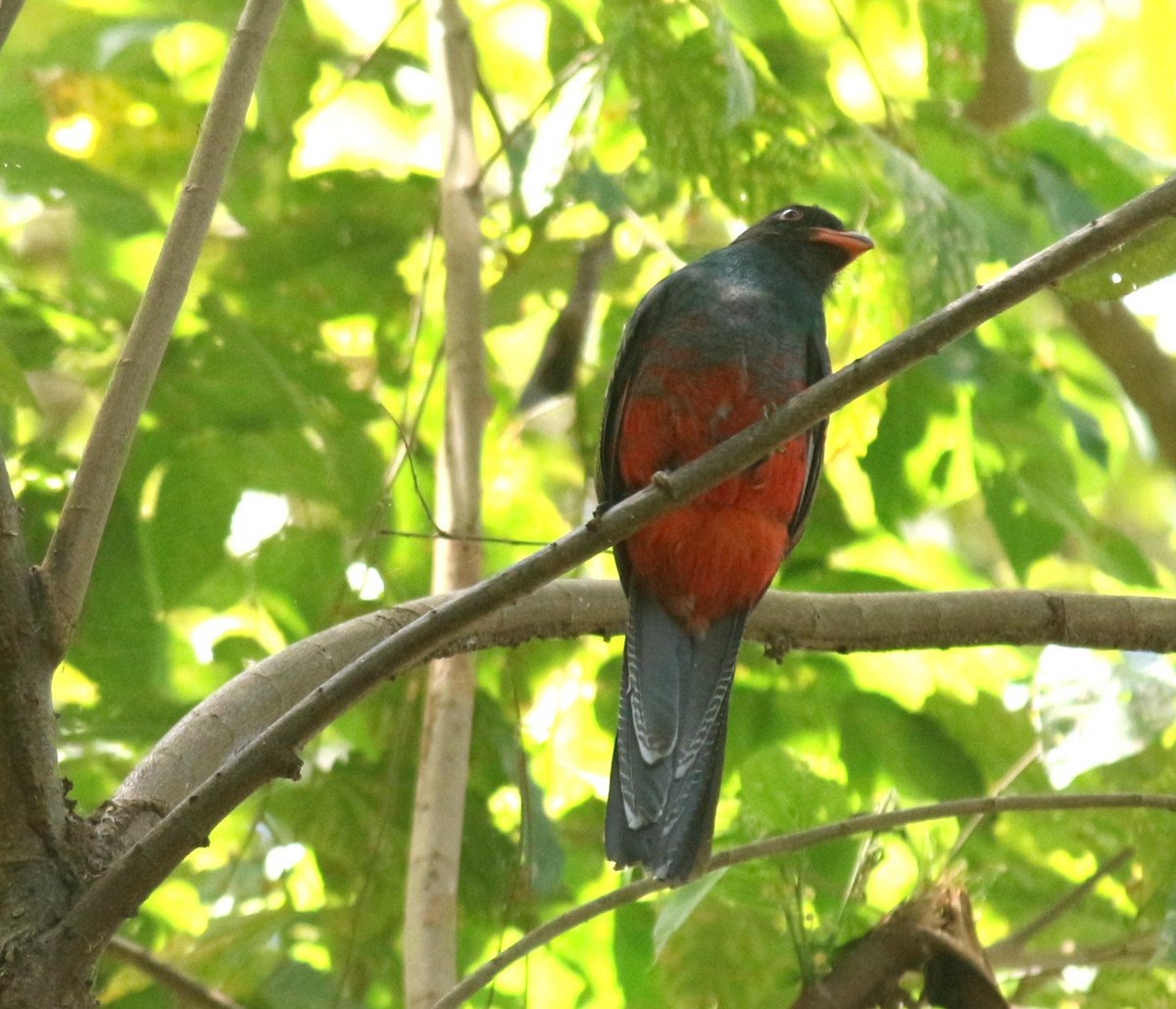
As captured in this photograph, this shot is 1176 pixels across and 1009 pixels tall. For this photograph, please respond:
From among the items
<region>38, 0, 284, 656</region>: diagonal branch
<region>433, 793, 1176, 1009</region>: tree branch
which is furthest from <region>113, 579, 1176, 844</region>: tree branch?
<region>38, 0, 284, 656</region>: diagonal branch

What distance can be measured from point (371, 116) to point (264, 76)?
1.03 m

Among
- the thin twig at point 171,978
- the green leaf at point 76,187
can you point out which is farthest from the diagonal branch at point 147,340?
the green leaf at point 76,187

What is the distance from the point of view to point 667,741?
2566 millimetres

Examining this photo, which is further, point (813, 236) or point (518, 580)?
point (813, 236)

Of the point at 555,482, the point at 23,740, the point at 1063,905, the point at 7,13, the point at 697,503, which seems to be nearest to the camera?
the point at 23,740

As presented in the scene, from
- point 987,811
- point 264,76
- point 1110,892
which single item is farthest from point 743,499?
point 264,76

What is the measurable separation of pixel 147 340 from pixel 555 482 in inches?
101

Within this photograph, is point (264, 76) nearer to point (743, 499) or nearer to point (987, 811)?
point (743, 499)

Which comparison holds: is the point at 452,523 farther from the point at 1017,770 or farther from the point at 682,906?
the point at 1017,770

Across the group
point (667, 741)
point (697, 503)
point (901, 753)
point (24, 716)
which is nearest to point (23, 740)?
point (24, 716)

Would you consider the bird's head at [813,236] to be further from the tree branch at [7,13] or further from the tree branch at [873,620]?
the tree branch at [7,13]

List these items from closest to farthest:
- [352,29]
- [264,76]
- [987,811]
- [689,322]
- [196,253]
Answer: [196,253] < [987,811] < [689,322] < [264,76] < [352,29]

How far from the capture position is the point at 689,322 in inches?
121

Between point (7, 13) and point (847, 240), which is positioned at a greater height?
point (847, 240)
